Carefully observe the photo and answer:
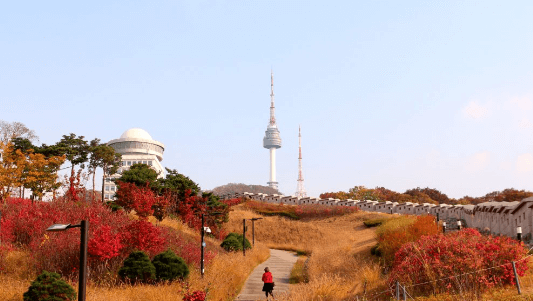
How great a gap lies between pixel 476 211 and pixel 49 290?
41.1 m

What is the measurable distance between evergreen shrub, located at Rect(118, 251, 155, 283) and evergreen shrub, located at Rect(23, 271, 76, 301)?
418cm

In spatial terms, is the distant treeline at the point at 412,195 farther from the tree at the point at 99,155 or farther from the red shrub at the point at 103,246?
the red shrub at the point at 103,246

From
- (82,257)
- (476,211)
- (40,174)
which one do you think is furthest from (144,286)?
(476,211)

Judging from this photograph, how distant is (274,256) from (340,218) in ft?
71.9

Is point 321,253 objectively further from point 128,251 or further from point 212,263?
point 128,251

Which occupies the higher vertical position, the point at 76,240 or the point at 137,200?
the point at 137,200

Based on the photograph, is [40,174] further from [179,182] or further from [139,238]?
[139,238]

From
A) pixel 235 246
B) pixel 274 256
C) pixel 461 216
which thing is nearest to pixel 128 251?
pixel 235 246

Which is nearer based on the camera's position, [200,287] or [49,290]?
[49,290]

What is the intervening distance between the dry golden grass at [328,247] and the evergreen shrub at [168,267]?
5.75 m

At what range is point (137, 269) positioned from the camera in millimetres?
23031

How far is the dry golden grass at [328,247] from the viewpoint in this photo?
2103 cm

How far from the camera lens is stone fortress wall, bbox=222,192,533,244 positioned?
100.0ft

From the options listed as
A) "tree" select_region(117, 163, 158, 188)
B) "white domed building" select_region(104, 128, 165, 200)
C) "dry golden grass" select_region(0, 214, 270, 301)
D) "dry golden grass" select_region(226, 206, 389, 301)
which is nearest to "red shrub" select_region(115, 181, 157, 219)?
"tree" select_region(117, 163, 158, 188)
